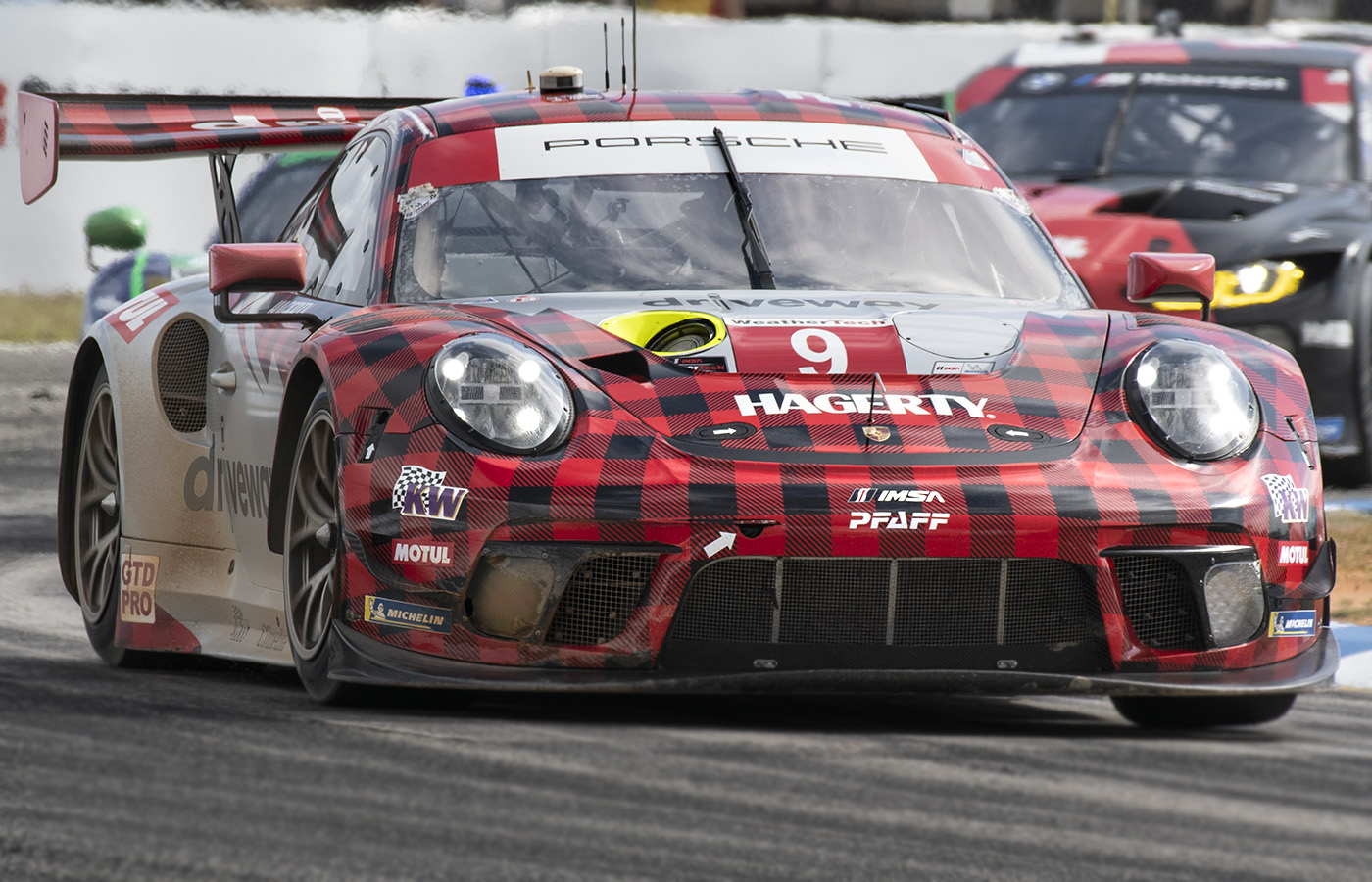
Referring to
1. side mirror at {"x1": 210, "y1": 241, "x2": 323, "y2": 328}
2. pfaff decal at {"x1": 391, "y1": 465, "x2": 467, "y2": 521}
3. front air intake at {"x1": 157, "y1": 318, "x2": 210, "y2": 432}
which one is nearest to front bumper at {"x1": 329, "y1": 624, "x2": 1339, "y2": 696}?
pfaff decal at {"x1": 391, "y1": 465, "x2": 467, "y2": 521}

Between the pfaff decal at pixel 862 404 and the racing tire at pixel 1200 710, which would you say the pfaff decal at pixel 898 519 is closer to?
the pfaff decal at pixel 862 404

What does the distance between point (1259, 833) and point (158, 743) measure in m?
1.98

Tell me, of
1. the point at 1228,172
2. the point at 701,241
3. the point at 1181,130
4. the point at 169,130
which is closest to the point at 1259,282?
the point at 1228,172

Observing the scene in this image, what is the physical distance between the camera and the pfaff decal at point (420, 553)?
3949 millimetres

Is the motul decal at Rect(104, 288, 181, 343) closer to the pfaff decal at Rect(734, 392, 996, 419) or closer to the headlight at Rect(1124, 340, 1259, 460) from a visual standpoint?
the pfaff decal at Rect(734, 392, 996, 419)

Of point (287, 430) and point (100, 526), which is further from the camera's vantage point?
point (100, 526)

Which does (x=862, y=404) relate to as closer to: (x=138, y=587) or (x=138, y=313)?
(x=138, y=587)

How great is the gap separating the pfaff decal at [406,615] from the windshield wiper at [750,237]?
1.12 meters

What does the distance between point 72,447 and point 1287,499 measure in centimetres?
317

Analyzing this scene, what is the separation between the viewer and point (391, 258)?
4777 mm

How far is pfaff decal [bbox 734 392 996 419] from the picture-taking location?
403 cm

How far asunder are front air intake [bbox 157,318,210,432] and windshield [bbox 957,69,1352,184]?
4.53m

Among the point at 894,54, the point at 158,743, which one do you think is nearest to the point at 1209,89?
the point at 158,743

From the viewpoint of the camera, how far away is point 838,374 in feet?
13.5
